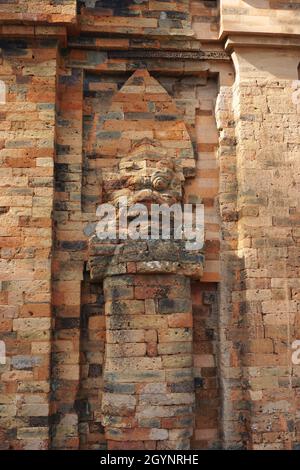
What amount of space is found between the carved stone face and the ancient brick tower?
18 mm

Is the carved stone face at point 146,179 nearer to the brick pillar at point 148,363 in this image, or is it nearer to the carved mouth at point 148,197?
the carved mouth at point 148,197

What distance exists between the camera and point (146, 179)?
6453 millimetres

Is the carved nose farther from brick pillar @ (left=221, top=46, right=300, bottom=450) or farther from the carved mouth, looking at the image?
brick pillar @ (left=221, top=46, right=300, bottom=450)

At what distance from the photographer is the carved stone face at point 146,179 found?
21.1 feet

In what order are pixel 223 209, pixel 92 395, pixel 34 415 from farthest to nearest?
pixel 223 209, pixel 92 395, pixel 34 415

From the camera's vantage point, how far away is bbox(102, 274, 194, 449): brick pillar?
5875 mm

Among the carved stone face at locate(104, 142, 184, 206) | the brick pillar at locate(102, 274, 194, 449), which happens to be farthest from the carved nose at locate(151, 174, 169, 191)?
the brick pillar at locate(102, 274, 194, 449)

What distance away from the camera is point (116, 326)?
6051mm

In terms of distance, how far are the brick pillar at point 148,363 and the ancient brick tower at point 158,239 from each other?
0.02 meters

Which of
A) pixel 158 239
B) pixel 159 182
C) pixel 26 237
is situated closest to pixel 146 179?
pixel 159 182

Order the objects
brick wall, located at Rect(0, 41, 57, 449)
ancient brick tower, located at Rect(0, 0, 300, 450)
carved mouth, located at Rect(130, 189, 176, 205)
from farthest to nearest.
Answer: carved mouth, located at Rect(130, 189, 176, 205), ancient brick tower, located at Rect(0, 0, 300, 450), brick wall, located at Rect(0, 41, 57, 449)
